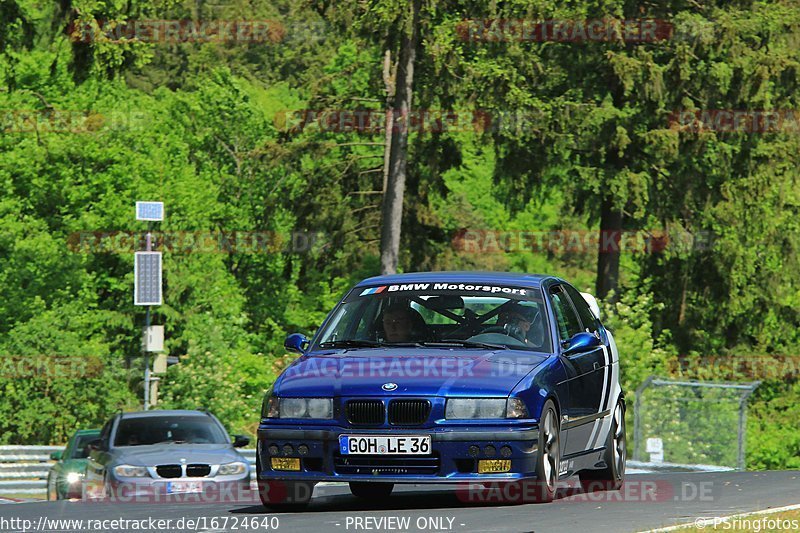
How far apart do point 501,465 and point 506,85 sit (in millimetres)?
27530

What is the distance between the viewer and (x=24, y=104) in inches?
2393

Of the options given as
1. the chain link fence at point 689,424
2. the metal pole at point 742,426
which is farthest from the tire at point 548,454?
the chain link fence at point 689,424

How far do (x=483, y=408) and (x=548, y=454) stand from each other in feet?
2.29

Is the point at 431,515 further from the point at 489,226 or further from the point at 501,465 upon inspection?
the point at 489,226

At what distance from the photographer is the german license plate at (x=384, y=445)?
1051cm

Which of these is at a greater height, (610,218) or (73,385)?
(610,218)

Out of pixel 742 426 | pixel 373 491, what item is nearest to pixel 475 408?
pixel 373 491

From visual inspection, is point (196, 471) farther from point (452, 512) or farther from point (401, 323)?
point (452, 512)

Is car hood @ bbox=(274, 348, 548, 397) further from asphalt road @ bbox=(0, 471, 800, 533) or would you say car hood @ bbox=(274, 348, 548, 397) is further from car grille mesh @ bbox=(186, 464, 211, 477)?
car grille mesh @ bbox=(186, 464, 211, 477)

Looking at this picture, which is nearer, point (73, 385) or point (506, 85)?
point (506, 85)

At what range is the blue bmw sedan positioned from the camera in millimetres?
10523

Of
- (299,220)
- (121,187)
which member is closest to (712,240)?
(299,220)

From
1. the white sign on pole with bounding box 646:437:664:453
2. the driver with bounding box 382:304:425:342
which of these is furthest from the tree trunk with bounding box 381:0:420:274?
the driver with bounding box 382:304:425:342

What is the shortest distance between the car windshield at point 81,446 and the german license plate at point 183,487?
431 cm
